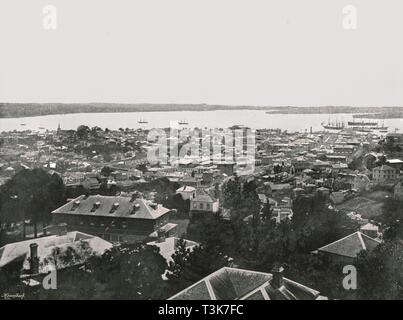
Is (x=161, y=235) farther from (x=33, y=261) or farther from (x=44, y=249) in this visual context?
(x=33, y=261)

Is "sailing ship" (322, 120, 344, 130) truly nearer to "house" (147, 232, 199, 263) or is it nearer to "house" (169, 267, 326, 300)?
"house" (147, 232, 199, 263)

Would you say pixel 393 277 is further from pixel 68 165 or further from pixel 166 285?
pixel 68 165

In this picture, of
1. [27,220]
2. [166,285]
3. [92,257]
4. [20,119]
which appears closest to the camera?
[166,285]

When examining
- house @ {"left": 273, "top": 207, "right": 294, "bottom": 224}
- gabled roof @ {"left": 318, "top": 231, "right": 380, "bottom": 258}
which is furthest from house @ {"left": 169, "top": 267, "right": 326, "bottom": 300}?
house @ {"left": 273, "top": 207, "right": 294, "bottom": 224}

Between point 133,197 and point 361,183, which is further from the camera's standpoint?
point 361,183

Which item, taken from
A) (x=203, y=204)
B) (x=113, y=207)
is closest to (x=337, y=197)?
(x=203, y=204)

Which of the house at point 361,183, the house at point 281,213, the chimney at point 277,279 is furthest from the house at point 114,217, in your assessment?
the house at point 361,183

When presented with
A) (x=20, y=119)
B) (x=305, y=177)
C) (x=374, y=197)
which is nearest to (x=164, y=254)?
(x=374, y=197)
